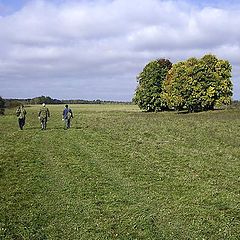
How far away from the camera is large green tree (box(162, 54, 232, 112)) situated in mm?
77000

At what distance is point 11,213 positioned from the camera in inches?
441

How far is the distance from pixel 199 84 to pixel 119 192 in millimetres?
66888

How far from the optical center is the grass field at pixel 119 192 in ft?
32.2

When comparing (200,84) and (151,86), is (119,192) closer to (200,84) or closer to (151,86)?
(200,84)

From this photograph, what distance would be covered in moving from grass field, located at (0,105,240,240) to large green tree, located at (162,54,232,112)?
53.4 meters

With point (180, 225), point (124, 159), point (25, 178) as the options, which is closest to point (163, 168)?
point (124, 159)

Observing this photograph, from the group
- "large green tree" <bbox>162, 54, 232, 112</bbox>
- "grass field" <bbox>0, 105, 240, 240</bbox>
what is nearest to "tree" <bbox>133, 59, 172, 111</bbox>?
"large green tree" <bbox>162, 54, 232, 112</bbox>

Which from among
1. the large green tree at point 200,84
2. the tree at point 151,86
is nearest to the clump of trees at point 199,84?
the large green tree at point 200,84

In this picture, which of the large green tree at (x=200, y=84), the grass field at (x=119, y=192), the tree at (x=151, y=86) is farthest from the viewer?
the tree at (x=151, y=86)

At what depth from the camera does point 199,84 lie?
255 ft

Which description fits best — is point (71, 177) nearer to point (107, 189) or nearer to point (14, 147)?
point (107, 189)

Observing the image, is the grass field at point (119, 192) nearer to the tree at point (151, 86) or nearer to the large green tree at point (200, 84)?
the large green tree at point (200, 84)

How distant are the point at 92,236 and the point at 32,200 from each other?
3850mm

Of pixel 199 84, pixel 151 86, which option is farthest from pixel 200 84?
pixel 151 86
